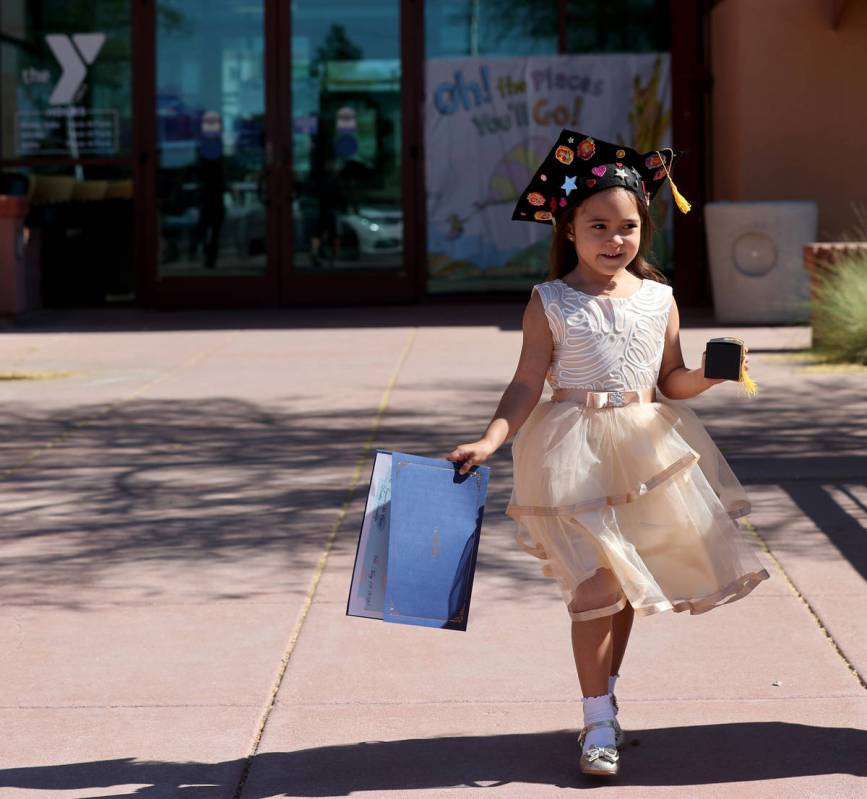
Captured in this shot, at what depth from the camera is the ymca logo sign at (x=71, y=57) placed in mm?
17312

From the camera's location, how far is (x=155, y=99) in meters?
17.2

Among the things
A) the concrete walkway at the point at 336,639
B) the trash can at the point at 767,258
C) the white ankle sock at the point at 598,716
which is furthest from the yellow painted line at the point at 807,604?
the trash can at the point at 767,258

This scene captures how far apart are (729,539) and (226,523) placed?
3151mm

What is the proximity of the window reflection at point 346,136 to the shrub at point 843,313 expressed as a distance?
621 centimetres

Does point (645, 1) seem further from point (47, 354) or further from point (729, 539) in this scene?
point (729, 539)

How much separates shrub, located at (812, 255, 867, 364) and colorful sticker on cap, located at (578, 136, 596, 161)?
7738 millimetres

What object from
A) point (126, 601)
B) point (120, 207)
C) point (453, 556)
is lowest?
point (126, 601)

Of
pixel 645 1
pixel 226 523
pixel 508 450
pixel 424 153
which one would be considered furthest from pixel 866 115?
pixel 226 523

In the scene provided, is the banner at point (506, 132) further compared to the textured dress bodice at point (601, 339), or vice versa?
the banner at point (506, 132)

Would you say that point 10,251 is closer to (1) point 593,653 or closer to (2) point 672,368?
(2) point 672,368

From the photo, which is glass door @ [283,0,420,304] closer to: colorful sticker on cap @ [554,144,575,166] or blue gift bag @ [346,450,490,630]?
colorful sticker on cap @ [554,144,575,166]

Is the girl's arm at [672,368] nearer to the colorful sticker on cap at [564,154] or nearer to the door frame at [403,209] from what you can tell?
the colorful sticker on cap at [564,154]

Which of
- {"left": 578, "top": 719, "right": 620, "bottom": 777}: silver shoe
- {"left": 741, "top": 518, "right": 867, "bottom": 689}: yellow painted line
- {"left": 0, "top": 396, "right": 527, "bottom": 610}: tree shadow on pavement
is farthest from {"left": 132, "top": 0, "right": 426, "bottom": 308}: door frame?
{"left": 578, "top": 719, "right": 620, "bottom": 777}: silver shoe

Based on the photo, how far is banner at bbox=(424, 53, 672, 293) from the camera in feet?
55.9
